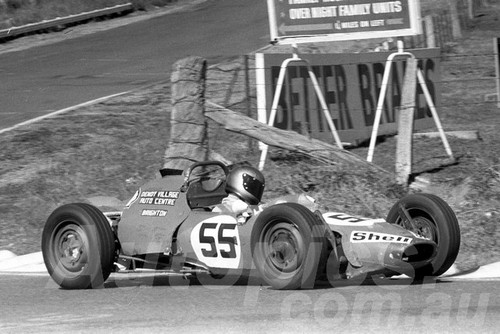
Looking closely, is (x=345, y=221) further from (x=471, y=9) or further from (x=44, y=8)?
(x=471, y=9)

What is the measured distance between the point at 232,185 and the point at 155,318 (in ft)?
5.34

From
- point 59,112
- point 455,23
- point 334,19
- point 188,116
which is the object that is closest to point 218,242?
point 188,116

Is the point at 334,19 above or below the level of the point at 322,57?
above

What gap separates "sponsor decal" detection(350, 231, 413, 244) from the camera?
7270 millimetres

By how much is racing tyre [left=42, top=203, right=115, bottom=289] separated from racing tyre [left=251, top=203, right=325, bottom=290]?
124 centimetres

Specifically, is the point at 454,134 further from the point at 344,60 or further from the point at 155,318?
the point at 155,318

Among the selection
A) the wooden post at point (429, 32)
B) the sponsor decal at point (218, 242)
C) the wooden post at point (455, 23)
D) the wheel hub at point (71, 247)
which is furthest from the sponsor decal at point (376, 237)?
the wooden post at point (455, 23)

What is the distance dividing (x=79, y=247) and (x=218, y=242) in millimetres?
1133

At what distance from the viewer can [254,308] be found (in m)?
6.79

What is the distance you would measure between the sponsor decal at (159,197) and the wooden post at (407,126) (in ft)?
12.5

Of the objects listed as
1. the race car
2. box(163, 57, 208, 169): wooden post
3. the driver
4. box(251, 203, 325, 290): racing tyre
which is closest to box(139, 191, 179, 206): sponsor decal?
the race car

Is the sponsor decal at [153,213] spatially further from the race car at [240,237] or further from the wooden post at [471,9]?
the wooden post at [471,9]

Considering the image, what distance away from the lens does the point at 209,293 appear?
756 centimetres

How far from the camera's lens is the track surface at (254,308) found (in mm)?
6195
